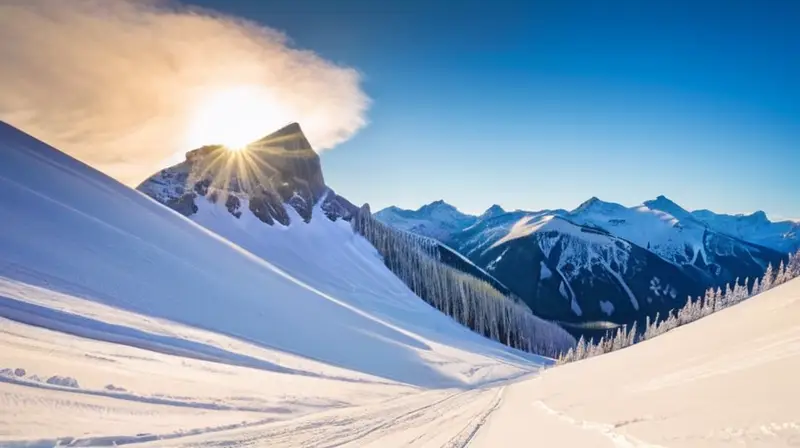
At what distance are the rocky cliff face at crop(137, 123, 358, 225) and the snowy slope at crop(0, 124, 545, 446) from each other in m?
58.3

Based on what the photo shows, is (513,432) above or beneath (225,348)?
above

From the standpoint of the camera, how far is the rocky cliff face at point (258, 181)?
3991 inches

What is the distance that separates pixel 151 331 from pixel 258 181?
95977 millimetres

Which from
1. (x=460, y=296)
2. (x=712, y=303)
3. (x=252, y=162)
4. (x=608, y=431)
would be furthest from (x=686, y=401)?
(x=252, y=162)

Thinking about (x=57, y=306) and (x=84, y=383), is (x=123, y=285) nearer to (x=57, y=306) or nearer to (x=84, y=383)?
(x=57, y=306)

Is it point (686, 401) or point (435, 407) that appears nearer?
point (686, 401)

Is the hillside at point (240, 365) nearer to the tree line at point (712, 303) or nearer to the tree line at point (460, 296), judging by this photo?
the tree line at point (712, 303)

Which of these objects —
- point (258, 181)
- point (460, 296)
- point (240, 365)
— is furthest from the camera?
point (258, 181)

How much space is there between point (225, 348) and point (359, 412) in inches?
455

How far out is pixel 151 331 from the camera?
21.7m

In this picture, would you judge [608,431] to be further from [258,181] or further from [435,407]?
[258,181]

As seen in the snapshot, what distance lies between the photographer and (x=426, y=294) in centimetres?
10538

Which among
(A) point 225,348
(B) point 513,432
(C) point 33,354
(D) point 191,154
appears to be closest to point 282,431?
(B) point 513,432

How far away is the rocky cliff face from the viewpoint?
3991 inches
